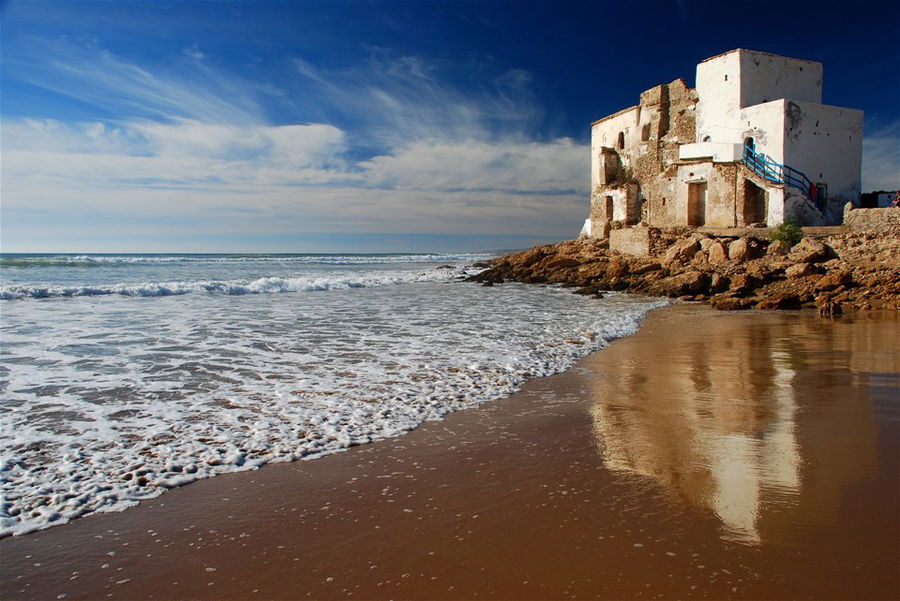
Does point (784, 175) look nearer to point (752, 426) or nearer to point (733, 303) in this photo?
point (733, 303)

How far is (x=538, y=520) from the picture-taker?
8.50ft

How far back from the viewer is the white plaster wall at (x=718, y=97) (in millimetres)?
21828

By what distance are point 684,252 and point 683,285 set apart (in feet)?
9.61

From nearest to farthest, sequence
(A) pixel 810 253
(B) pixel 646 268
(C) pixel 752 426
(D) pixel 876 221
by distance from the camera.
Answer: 1. (C) pixel 752 426
2. (A) pixel 810 253
3. (D) pixel 876 221
4. (B) pixel 646 268

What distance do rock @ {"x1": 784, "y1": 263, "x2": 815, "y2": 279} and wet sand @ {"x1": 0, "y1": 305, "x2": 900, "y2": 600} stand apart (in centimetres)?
1072

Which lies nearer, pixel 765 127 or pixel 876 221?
pixel 876 221

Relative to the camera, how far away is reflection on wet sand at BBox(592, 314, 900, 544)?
8.95 feet

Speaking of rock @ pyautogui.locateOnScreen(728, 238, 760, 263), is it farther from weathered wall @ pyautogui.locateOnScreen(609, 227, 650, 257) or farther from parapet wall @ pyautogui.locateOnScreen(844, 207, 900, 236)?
weathered wall @ pyautogui.locateOnScreen(609, 227, 650, 257)

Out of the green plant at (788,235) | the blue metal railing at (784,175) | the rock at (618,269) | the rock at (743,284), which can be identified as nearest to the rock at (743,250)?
the green plant at (788,235)

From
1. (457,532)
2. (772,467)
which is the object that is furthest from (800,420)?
(457,532)

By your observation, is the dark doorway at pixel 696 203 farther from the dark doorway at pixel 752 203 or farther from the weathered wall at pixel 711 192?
the dark doorway at pixel 752 203

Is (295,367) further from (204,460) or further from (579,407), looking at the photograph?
(579,407)

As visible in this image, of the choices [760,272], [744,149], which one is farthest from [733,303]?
[744,149]

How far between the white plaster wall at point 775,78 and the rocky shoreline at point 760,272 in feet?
23.8
